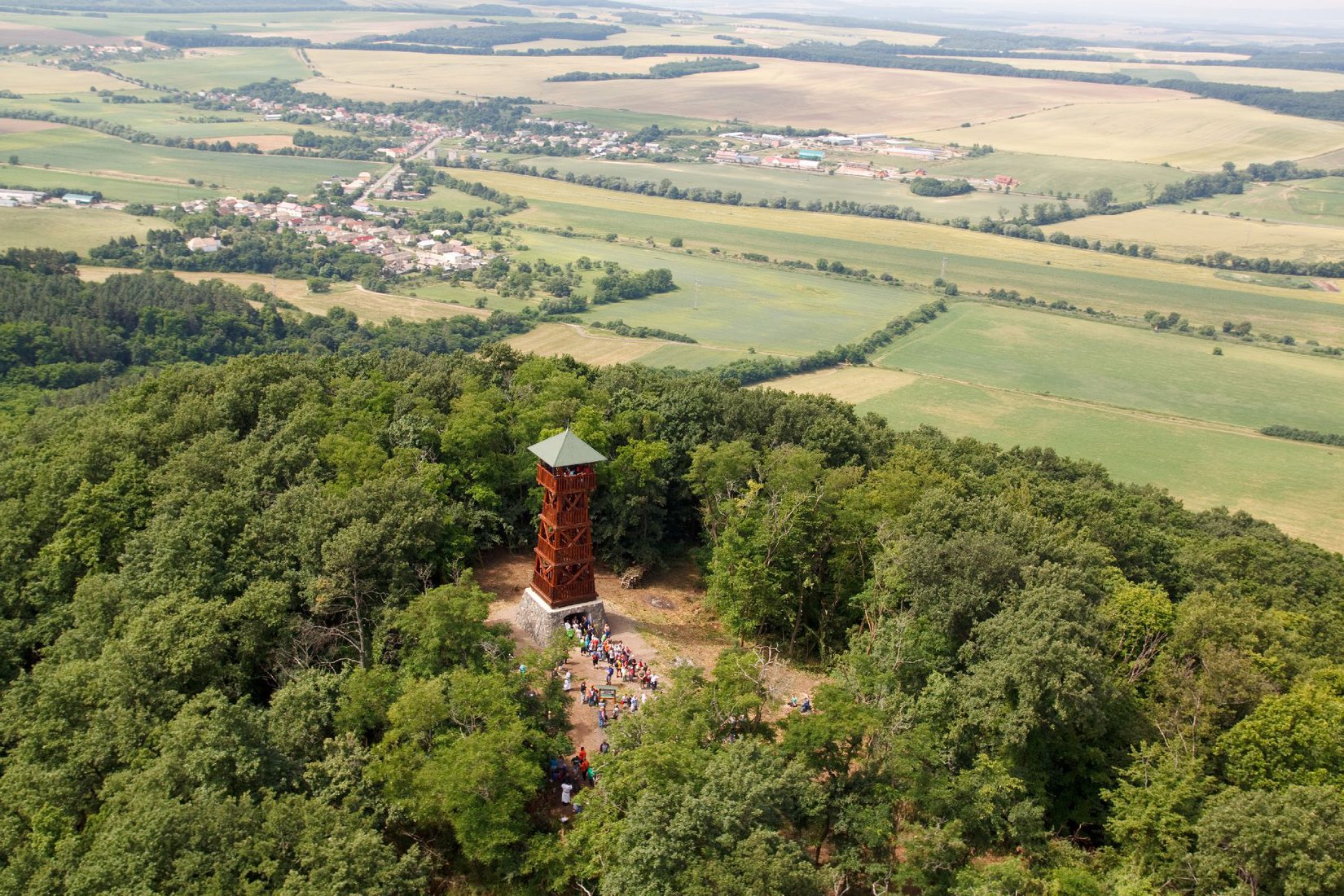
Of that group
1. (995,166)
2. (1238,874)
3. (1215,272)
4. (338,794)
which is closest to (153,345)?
(338,794)

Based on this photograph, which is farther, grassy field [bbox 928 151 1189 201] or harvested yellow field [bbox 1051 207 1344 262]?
grassy field [bbox 928 151 1189 201]

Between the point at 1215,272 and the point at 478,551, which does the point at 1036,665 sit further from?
the point at 1215,272

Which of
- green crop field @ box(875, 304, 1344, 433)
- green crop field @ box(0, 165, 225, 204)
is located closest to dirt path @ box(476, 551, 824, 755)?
green crop field @ box(875, 304, 1344, 433)

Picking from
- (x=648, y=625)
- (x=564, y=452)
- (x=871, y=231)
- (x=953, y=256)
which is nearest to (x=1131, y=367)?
(x=953, y=256)

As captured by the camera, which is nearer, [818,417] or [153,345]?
[818,417]

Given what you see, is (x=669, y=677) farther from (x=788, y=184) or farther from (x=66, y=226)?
(x=788, y=184)

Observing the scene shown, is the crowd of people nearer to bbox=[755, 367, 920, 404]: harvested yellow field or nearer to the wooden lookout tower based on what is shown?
the wooden lookout tower
